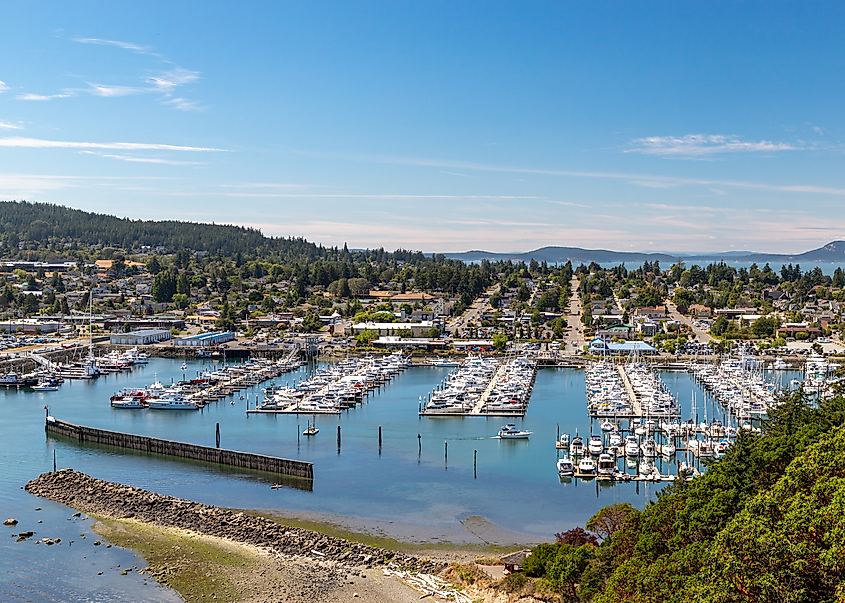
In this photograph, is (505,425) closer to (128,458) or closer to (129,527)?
(128,458)

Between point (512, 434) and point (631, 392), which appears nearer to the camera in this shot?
point (512, 434)

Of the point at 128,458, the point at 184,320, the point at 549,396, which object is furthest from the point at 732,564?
the point at 184,320

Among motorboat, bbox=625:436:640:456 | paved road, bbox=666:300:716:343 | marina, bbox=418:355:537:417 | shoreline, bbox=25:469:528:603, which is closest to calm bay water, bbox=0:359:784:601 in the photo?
shoreline, bbox=25:469:528:603

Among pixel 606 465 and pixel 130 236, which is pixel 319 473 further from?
pixel 130 236

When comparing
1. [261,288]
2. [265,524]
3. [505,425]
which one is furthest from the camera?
[261,288]

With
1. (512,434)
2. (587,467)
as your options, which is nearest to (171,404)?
(512,434)

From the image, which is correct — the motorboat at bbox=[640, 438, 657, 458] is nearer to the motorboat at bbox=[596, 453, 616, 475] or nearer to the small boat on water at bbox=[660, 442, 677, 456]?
the small boat on water at bbox=[660, 442, 677, 456]
